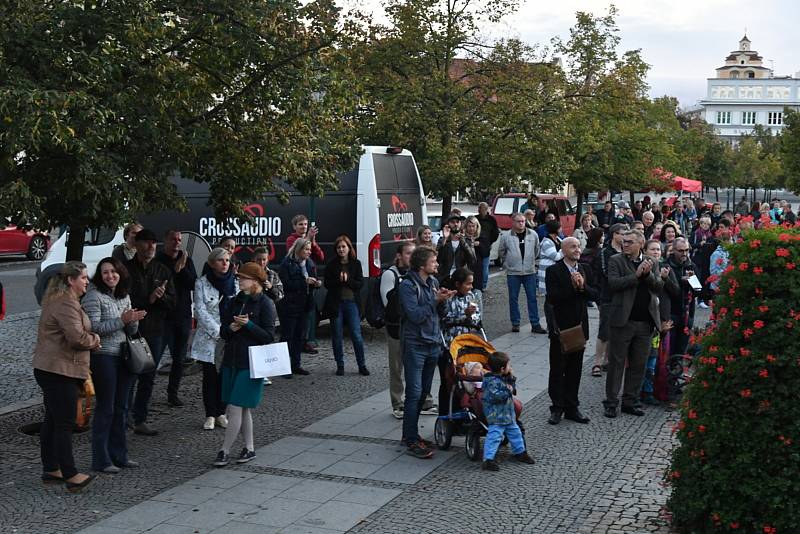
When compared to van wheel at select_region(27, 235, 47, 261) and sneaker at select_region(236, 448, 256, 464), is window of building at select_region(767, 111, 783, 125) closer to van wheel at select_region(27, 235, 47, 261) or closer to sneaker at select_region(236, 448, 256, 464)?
van wheel at select_region(27, 235, 47, 261)

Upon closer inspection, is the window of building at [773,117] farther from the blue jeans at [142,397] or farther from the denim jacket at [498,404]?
the blue jeans at [142,397]

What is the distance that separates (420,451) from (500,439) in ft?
2.45

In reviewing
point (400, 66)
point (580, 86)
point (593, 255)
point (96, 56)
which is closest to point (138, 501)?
point (96, 56)

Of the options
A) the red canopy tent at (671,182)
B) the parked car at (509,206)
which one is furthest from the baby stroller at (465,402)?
the red canopy tent at (671,182)

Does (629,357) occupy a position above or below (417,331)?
below

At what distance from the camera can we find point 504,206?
100ft

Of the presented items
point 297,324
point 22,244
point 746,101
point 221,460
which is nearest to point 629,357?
point 297,324

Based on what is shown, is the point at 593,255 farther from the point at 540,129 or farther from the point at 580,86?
the point at 580,86

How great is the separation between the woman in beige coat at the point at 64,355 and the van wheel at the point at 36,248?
2318cm

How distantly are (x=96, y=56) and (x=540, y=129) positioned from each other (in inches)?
549

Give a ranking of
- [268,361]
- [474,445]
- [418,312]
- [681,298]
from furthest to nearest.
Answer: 1. [681,298]
2. [418,312]
3. [474,445]
4. [268,361]

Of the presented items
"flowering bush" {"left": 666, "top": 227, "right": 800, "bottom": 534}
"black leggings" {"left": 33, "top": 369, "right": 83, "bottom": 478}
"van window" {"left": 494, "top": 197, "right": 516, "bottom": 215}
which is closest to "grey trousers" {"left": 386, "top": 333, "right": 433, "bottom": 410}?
"black leggings" {"left": 33, "top": 369, "right": 83, "bottom": 478}

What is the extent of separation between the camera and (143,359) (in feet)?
27.2

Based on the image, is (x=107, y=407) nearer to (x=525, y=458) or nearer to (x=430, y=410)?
(x=525, y=458)
